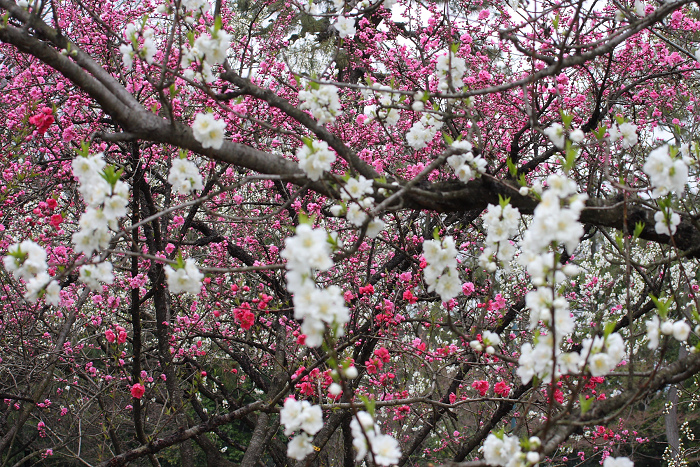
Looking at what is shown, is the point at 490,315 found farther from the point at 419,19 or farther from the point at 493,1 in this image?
the point at 419,19

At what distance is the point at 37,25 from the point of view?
6.89 ft

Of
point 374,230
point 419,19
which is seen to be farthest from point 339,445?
point 374,230

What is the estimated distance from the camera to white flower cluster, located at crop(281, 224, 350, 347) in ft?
4.41

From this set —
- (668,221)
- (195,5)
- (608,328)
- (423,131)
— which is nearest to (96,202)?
(195,5)

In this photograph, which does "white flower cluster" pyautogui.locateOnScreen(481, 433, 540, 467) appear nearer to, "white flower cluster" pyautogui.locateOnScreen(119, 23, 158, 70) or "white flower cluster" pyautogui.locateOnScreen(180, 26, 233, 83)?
"white flower cluster" pyautogui.locateOnScreen(180, 26, 233, 83)

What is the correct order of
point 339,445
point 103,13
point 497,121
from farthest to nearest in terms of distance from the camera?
point 339,445, point 497,121, point 103,13

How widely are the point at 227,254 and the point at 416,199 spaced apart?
174 inches

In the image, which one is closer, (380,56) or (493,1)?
(493,1)

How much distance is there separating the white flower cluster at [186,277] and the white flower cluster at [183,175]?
→ 0.45 metres

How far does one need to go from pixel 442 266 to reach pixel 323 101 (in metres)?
0.83

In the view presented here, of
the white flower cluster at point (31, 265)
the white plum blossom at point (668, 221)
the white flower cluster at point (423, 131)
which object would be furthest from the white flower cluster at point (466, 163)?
the white flower cluster at point (31, 265)

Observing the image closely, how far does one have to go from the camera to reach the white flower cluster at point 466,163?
2086 millimetres

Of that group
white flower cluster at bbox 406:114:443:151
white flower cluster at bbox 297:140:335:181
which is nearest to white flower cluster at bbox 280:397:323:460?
white flower cluster at bbox 297:140:335:181

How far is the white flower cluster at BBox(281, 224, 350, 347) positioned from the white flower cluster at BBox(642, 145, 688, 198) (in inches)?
46.6
